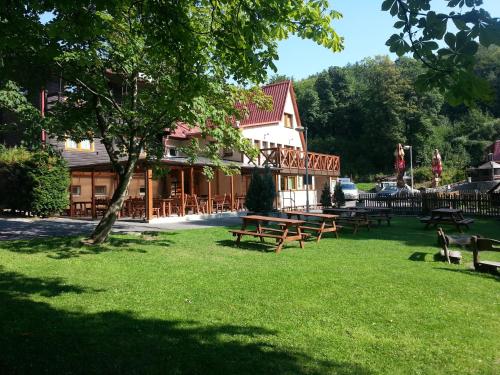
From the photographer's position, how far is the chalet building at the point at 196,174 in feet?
67.5

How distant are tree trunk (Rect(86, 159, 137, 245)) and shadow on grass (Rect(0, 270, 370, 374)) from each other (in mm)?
6176

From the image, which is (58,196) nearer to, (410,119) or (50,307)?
(50,307)


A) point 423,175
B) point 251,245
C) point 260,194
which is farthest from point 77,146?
point 423,175

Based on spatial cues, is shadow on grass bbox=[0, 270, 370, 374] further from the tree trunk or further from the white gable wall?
the white gable wall

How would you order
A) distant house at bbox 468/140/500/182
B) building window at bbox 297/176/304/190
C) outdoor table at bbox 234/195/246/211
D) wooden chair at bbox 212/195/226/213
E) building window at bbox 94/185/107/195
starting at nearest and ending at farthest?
wooden chair at bbox 212/195/226/213 → outdoor table at bbox 234/195/246/211 → building window at bbox 94/185/107/195 → building window at bbox 297/176/304/190 → distant house at bbox 468/140/500/182

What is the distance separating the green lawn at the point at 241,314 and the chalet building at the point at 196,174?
7336mm

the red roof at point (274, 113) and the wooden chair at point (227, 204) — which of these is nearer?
the wooden chair at point (227, 204)

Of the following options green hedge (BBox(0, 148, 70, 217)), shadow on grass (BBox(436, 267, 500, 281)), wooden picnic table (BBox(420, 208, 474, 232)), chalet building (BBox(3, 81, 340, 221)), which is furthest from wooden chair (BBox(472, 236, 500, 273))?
green hedge (BBox(0, 148, 70, 217))

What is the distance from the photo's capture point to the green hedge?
1847 centimetres

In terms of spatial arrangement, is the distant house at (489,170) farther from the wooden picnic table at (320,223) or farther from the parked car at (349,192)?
the wooden picnic table at (320,223)

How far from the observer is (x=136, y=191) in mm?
26781

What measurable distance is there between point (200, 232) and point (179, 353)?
1093 cm

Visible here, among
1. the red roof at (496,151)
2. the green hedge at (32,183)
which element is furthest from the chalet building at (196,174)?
the red roof at (496,151)

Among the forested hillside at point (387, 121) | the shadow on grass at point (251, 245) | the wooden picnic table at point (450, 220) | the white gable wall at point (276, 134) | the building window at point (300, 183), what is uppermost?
the forested hillside at point (387, 121)
